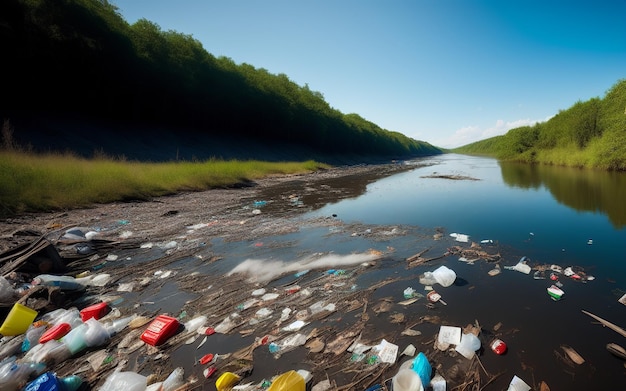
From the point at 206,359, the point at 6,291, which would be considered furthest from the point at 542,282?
the point at 6,291

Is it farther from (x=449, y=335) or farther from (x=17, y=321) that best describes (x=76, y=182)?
(x=449, y=335)

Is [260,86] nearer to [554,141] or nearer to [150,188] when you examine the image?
[150,188]

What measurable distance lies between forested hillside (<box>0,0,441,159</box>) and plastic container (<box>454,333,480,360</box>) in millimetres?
20297

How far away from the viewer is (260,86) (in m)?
33.8

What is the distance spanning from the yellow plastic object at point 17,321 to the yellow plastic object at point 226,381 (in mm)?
2340

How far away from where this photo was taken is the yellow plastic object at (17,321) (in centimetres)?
257

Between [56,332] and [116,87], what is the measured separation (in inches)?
937

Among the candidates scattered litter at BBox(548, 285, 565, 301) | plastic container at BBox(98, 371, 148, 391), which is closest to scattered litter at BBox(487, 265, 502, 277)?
scattered litter at BBox(548, 285, 565, 301)

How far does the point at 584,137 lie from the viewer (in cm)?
2608

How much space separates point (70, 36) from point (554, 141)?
4902cm

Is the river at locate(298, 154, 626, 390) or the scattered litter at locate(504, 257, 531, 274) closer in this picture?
the river at locate(298, 154, 626, 390)

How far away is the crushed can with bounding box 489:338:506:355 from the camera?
2.22 meters

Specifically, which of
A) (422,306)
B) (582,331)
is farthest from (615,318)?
(422,306)

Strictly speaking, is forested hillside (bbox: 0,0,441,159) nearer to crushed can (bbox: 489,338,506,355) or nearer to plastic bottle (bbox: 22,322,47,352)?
plastic bottle (bbox: 22,322,47,352)
